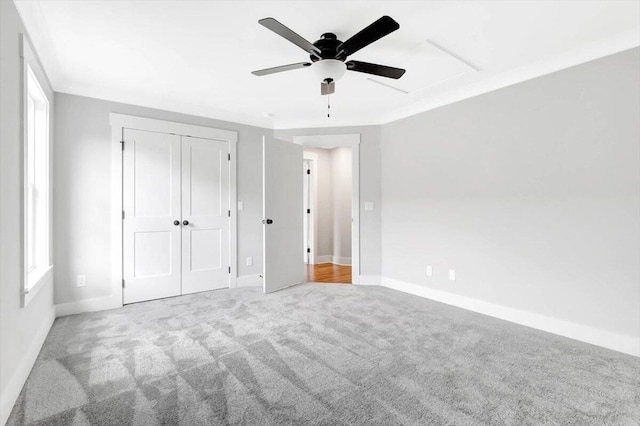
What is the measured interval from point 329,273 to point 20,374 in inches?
157

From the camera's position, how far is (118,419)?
1646 mm

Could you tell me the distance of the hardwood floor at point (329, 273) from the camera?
485 cm

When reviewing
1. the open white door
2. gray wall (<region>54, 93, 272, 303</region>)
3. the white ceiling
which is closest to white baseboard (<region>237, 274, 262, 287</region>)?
the open white door

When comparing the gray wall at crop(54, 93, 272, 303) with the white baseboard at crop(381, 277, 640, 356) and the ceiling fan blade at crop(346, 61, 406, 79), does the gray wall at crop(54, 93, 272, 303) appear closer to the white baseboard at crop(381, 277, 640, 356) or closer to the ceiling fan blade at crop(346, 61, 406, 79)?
the ceiling fan blade at crop(346, 61, 406, 79)

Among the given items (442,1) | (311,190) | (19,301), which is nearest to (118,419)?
(19,301)

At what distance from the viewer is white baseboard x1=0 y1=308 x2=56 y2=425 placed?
1.65m

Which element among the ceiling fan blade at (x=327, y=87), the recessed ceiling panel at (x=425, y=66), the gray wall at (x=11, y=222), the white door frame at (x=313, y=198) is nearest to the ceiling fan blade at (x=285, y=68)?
the ceiling fan blade at (x=327, y=87)

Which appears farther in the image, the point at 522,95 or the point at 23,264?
the point at 522,95

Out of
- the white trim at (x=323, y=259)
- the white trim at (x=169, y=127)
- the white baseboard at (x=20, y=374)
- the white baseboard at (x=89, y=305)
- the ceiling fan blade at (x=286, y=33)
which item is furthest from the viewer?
the white trim at (x=323, y=259)

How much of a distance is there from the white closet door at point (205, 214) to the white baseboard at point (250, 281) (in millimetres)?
201

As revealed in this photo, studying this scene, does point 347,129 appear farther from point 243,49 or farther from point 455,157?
point 243,49

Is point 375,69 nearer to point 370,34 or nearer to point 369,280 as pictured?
point 370,34

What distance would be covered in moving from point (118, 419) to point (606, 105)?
402cm

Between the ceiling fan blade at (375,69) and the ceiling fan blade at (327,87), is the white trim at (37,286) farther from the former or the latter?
the ceiling fan blade at (375,69)
